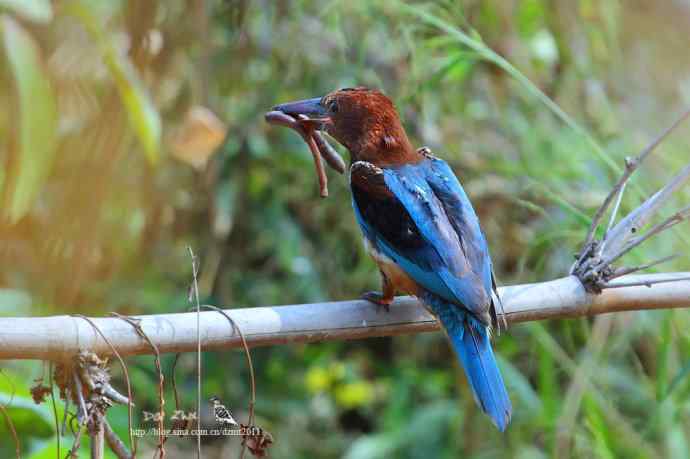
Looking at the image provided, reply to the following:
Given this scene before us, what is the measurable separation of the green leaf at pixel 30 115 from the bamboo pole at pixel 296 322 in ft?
3.80

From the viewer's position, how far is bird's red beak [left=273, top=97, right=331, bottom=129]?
109 inches

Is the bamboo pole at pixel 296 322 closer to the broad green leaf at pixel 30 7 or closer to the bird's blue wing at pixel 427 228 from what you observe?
the bird's blue wing at pixel 427 228

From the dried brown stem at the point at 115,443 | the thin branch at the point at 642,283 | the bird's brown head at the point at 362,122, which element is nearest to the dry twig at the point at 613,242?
the thin branch at the point at 642,283

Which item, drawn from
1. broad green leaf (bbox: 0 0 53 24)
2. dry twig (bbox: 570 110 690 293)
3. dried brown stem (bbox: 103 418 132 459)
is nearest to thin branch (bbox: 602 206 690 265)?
dry twig (bbox: 570 110 690 293)

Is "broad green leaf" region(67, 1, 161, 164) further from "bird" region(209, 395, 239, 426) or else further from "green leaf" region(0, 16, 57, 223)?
"bird" region(209, 395, 239, 426)

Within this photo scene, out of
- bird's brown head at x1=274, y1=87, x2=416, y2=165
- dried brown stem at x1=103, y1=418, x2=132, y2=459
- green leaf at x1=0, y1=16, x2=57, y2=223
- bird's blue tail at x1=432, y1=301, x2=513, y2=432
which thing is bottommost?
bird's blue tail at x1=432, y1=301, x2=513, y2=432

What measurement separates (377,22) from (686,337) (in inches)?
72.9

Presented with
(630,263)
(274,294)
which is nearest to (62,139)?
(274,294)

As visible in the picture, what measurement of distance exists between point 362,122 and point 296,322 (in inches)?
39.1

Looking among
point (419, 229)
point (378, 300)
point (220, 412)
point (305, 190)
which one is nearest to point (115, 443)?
point (220, 412)

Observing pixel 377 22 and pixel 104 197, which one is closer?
pixel 104 197

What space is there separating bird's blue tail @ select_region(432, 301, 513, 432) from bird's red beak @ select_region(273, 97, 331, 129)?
704mm

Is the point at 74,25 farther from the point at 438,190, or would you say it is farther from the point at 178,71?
the point at 438,190

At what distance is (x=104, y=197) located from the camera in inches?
131
